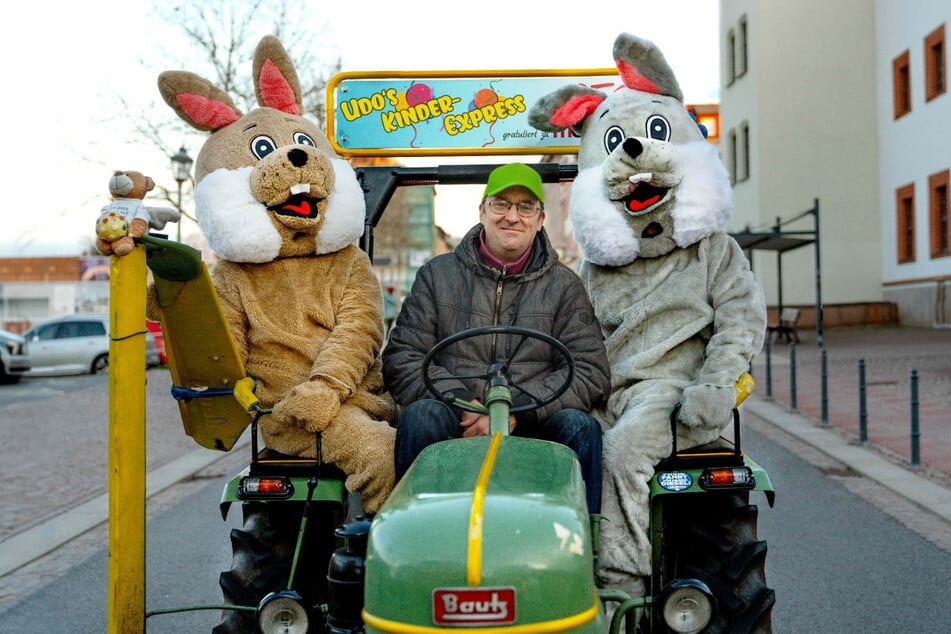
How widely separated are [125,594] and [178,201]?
2039cm

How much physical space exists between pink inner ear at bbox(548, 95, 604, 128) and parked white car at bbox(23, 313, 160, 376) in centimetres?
2549

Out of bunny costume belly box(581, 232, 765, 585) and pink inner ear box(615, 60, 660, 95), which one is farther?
pink inner ear box(615, 60, 660, 95)

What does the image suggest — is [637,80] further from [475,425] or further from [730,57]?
[730,57]

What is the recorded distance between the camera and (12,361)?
2712cm

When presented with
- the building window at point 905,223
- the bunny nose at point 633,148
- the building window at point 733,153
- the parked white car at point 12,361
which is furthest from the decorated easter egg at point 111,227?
the building window at point 733,153

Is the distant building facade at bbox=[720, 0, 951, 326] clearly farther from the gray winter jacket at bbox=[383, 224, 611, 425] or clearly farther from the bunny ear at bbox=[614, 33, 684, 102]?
the gray winter jacket at bbox=[383, 224, 611, 425]

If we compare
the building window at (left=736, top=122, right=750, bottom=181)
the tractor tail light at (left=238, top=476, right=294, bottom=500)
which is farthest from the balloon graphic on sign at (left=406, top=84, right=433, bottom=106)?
the building window at (left=736, top=122, right=750, bottom=181)

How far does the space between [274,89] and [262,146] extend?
0.45 meters

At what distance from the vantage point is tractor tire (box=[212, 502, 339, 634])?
13.4 feet

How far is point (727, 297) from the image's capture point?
4.70 meters

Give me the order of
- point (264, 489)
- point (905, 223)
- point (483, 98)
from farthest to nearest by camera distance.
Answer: point (905, 223), point (483, 98), point (264, 489)

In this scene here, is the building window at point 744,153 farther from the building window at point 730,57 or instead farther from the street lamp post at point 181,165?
the street lamp post at point 181,165

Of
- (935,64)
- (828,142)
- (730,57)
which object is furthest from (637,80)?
(730,57)

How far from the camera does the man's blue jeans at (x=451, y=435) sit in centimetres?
386
